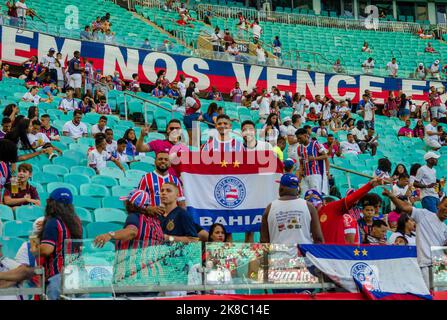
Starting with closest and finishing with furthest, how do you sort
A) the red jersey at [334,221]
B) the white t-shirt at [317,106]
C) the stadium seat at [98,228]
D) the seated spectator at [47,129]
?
the red jersey at [334,221] < the stadium seat at [98,228] < the seated spectator at [47,129] < the white t-shirt at [317,106]

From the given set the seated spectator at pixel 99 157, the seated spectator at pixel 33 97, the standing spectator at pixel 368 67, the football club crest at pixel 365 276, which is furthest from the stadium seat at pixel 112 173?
the standing spectator at pixel 368 67

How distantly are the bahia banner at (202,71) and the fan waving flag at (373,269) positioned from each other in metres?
15.0

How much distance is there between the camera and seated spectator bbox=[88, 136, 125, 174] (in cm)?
1224

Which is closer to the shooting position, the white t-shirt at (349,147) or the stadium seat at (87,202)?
the stadium seat at (87,202)

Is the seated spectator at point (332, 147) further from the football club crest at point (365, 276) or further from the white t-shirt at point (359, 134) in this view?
the football club crest at point (365, 276)

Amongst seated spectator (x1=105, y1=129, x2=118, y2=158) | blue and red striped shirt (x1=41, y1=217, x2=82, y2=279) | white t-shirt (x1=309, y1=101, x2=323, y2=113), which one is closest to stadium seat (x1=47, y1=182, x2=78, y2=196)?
seated spectator (x1=105, y1=129, x2=118, y2=158)

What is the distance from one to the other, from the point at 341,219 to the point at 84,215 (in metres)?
Answer: 3.18

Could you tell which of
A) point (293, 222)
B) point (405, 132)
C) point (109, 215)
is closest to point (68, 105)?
point (109, 215)

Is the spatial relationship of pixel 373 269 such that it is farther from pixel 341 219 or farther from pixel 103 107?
pixel 103 107

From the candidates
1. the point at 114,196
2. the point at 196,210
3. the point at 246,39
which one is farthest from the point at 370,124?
the point at 196,210

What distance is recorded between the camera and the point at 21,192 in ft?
31.4

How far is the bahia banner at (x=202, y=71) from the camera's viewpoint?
2084 cm

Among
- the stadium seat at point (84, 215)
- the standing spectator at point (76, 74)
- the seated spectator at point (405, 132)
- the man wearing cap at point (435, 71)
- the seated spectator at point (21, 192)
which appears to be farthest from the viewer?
the man wearing cap at point (435, 71)

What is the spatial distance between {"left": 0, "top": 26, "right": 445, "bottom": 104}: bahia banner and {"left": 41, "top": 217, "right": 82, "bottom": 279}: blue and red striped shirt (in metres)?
14.5
